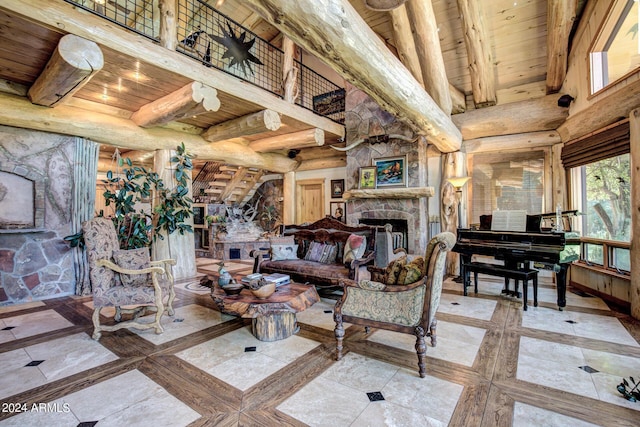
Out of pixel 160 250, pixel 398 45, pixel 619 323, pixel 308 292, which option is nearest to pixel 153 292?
pixel 308 292

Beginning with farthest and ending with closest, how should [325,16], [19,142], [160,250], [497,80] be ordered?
[497,80], [160,250], [19,142], [325,16]

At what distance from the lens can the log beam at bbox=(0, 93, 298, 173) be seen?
3773mm

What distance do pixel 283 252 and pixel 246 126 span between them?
6.98ft

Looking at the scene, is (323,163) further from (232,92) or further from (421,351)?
(421,351)

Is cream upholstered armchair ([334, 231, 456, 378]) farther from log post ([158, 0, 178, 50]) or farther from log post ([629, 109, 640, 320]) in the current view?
log post ([158, 0, 178, 50])

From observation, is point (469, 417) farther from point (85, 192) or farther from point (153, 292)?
point (85, 192)

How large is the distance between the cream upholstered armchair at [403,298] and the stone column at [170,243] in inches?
152

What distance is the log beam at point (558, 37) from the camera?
3.89 meters

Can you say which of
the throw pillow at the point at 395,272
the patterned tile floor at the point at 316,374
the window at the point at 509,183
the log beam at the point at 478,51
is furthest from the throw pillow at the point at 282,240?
the window at the point at 509,183

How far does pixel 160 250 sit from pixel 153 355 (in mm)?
2997

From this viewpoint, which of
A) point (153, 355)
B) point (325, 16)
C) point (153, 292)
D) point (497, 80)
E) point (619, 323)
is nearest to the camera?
point (325, 16)

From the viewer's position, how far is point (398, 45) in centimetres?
421

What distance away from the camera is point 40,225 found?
419cm

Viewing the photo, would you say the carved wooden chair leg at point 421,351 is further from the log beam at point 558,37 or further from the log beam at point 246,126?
the log beam at point 558,37
